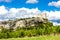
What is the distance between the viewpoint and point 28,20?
17812 centimetres

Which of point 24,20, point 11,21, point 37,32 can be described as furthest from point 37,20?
point 37,32

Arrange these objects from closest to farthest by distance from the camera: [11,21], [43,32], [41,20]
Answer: [43,32]
[41,20]
[11,21]

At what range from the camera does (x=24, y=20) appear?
179375mm

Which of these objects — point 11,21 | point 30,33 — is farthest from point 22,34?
point 11,21

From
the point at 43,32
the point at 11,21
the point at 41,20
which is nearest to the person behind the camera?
the point at 43,32

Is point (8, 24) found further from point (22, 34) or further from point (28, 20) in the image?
point (22, 34)

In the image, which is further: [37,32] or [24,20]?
[24,20]

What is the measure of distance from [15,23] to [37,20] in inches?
881

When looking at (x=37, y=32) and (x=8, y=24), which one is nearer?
(x=37, y=32)

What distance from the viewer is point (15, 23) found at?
16788 cm

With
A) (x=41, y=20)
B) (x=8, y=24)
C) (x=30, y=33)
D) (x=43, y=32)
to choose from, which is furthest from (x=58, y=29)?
(x=8, y=24)

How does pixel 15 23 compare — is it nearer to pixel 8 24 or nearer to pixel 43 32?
pixel 8 24

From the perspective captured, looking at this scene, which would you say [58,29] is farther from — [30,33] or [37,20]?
[37,20]

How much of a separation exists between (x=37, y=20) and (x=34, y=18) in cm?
908
